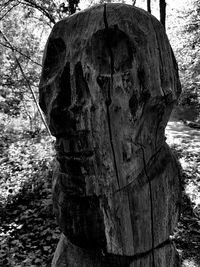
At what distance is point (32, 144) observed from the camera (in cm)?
819

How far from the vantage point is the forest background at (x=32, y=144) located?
13.5ft

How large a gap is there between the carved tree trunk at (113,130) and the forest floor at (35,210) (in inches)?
106

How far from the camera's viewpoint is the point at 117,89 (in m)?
1.09

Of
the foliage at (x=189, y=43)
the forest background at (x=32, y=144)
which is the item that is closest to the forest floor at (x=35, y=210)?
the forest background at (x=32, y=144)

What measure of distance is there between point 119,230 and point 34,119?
34.2 ft

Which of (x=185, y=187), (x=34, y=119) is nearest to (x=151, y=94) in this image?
(x=185, y=187)

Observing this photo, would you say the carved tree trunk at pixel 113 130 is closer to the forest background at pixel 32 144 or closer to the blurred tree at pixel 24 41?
the forest background at pixel 32 144

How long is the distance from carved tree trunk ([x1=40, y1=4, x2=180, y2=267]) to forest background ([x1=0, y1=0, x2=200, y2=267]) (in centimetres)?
273

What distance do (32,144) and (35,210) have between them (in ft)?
11.2

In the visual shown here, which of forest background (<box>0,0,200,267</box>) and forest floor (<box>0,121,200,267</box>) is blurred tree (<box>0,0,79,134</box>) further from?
forest floor (<box>0,121,200,267</box>)

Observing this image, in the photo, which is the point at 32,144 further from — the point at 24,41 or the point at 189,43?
the point at 189,43

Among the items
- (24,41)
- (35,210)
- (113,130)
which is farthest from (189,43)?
(113,130)

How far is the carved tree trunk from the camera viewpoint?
111 centimetres

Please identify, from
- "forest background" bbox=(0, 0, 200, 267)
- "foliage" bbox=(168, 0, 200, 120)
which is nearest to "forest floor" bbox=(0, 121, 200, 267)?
"forest background" bbox=(0, 0, 200, 267)
